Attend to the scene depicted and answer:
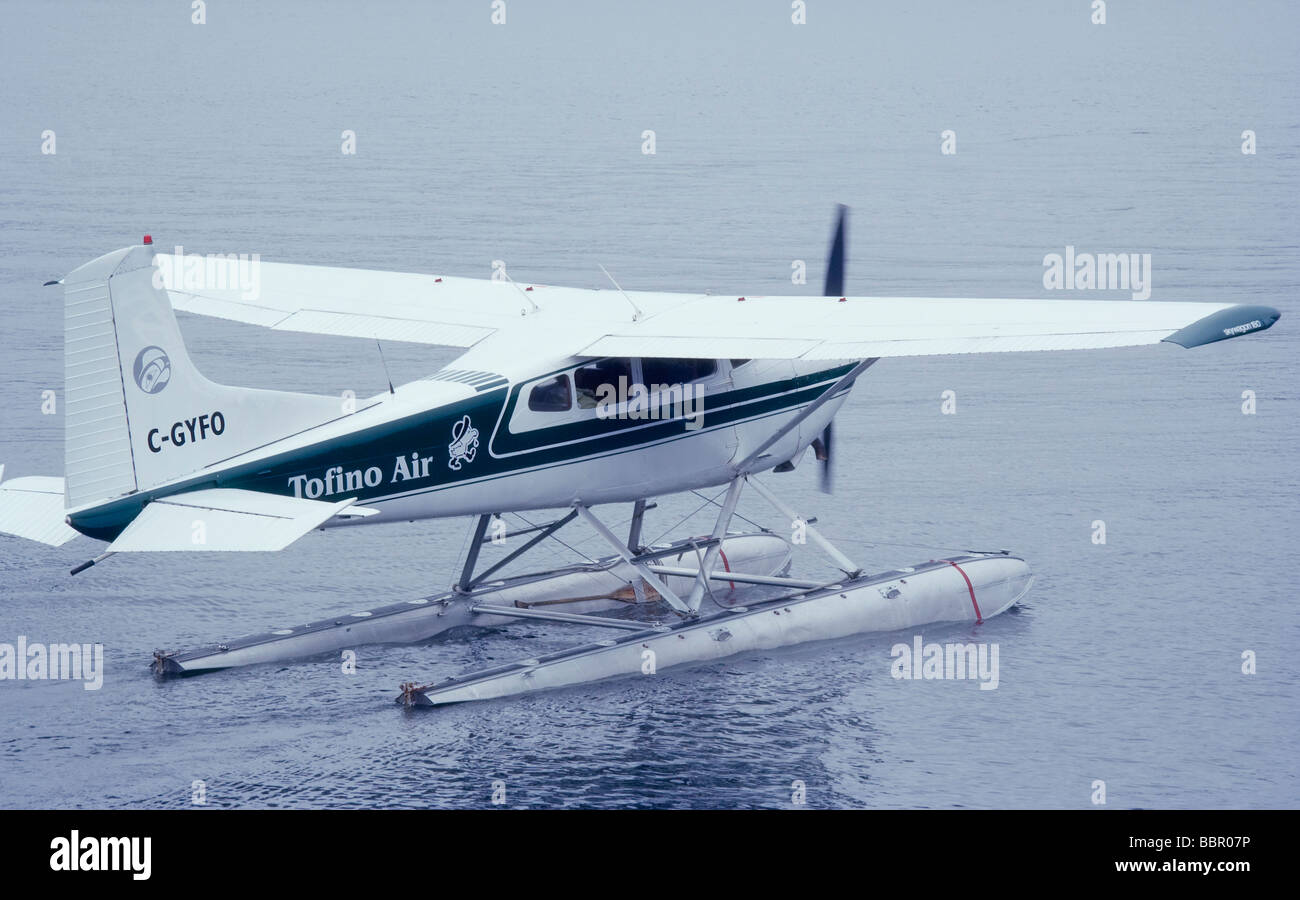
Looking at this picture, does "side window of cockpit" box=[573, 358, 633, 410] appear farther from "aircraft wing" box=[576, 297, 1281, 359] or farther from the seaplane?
"aircraft wing" box=[576, 297, 1281, 359]

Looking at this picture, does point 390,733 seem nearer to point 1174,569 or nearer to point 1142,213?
point 1174,569

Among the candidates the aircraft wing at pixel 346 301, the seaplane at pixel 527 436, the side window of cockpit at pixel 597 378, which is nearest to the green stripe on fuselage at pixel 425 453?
the seaplane at pixel 527 436

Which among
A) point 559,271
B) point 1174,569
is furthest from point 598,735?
point 559,271

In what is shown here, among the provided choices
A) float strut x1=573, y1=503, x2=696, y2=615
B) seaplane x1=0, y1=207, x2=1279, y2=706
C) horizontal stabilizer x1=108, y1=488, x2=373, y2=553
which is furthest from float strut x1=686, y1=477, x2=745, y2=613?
horizontal stabilizer x1=108, y1=488, x2=373, y2=553

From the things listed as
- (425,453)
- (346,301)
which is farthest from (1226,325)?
(346,301)

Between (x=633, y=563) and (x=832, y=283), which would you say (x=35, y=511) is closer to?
(x=633, y=563)

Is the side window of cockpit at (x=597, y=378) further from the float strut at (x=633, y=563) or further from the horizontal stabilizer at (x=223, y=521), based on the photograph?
the horizontal stabilizer at (x=223, y=521)
